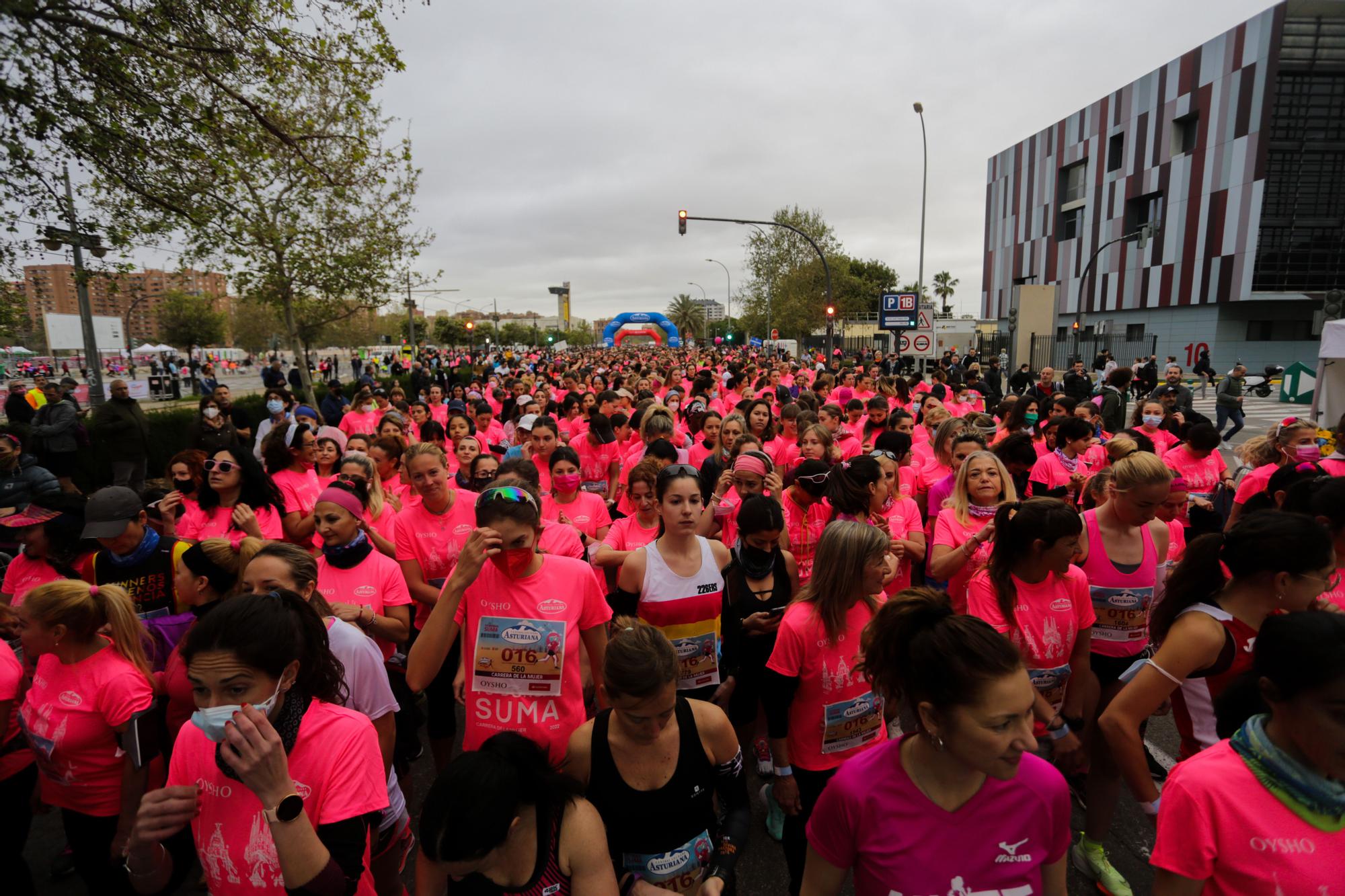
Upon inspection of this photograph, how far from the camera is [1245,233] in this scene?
33.0 m

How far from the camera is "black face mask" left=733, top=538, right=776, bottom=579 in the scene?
331 centimetres

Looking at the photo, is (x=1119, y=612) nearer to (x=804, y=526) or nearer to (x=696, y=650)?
(x=804, y=526)

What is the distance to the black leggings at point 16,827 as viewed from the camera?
2725 millimetres

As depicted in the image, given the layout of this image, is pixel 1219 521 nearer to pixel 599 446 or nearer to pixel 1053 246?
pixel 599 446

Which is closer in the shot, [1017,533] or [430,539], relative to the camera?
[1017,533]

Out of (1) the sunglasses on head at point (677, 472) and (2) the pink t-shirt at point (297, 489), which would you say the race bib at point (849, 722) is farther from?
(2) the pink t-shirt at point (297, 489)

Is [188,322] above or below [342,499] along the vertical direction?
above

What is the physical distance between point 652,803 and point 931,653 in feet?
3.39

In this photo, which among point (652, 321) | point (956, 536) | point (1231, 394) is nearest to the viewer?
point (956, 536)

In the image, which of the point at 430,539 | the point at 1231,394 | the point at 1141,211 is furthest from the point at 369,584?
the point at 1141,211

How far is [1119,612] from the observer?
136 inches

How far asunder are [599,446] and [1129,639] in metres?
5.04

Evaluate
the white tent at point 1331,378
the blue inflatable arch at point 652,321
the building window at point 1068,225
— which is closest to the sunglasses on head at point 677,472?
the white tent at point 1331,378

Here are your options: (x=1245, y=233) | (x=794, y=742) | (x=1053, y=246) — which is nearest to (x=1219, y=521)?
(x=794, y=742)
